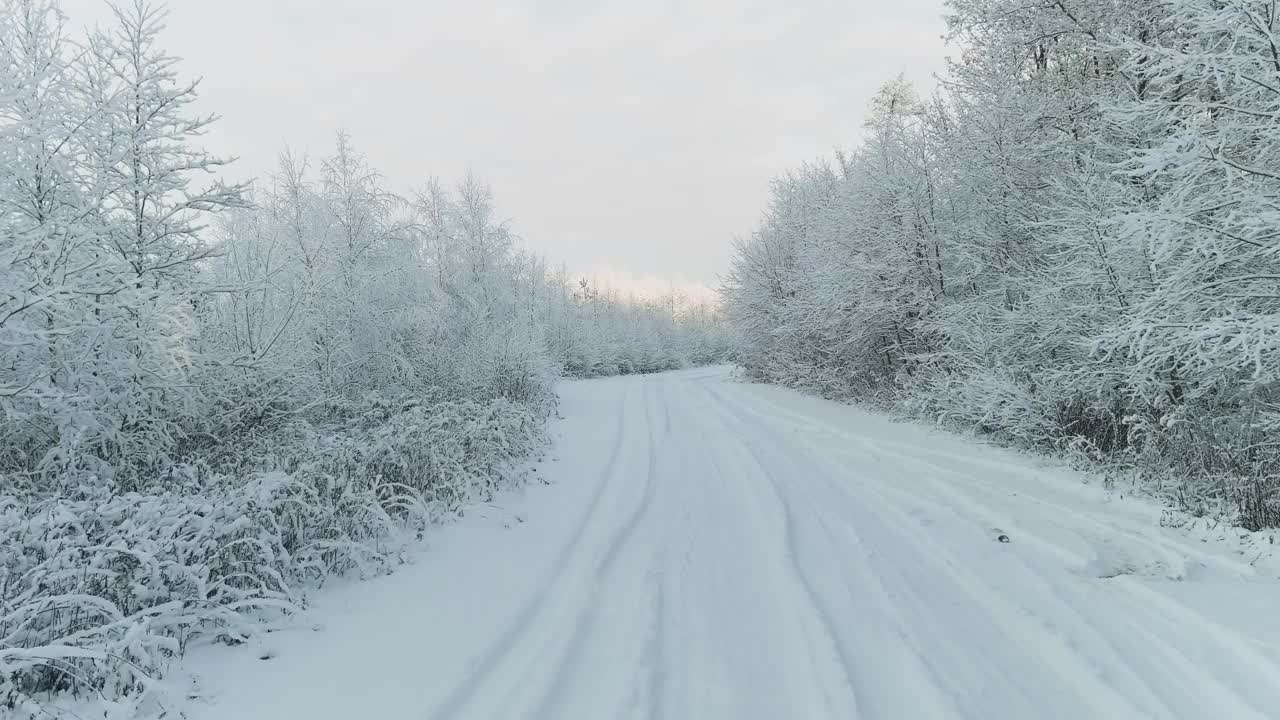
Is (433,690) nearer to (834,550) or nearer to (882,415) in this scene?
(834,550)

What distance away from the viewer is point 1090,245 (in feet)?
27.5

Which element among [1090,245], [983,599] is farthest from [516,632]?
[1090,245]

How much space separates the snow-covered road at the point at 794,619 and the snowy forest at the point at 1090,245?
1895 millimetres

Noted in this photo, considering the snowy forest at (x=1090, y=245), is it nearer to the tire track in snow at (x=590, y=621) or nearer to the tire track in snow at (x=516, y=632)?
the tire track in snow at (x=590, y=621)

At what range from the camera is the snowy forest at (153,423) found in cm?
345

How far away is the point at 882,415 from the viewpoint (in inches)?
535

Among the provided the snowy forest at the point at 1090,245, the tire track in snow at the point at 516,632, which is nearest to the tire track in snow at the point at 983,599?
the tire track in snow at the point at 516,632

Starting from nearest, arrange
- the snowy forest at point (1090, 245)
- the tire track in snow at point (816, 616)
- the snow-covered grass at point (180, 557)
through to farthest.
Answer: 1. the snow-covered grass at point (180, 557)
2. the tire track in snow at point (816, 616)
3. the snowy forest at point (1090, 245)

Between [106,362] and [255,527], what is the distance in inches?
153

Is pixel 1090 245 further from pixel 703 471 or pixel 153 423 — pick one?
pixel 153 423

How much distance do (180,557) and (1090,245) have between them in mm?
10813

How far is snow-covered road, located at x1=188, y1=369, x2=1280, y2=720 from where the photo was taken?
9.63 ft

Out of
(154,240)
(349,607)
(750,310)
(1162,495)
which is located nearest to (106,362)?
(154,240)

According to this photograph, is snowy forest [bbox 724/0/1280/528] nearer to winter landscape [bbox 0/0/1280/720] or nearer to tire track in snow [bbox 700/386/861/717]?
winter landscape [bbox 0/0/1280/720]
